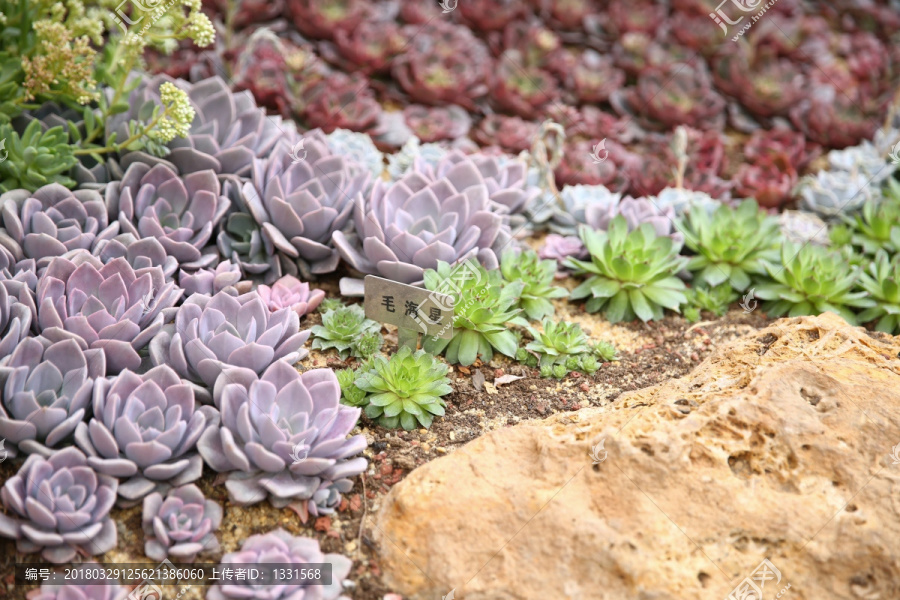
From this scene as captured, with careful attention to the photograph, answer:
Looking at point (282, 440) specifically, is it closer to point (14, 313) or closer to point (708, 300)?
point (14, 313)

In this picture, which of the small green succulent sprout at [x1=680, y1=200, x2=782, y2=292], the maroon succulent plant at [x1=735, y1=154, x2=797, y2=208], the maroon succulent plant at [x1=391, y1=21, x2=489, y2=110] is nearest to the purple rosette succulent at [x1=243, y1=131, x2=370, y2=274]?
the maroon succulent plant at [x1=391, y1=21, x2=489, y2=110]

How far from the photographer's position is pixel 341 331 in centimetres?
262

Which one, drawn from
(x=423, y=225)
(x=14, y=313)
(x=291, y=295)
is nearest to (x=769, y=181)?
(x=423, y=225)

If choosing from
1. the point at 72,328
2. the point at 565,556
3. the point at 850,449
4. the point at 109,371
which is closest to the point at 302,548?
the point at 565,556

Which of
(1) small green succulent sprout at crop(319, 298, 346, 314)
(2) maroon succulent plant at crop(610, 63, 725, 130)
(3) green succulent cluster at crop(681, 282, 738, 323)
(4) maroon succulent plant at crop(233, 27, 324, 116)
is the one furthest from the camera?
(2) maroon succulent plant at crop(610, 63, 725, 130)

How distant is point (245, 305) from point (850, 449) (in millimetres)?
1840

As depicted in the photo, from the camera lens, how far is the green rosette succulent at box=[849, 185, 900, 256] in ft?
10.7

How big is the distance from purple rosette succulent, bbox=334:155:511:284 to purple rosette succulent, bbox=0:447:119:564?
3.84 feet

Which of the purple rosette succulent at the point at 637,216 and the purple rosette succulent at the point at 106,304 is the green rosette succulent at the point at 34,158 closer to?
the purple rosette succulent at the point at 106,304

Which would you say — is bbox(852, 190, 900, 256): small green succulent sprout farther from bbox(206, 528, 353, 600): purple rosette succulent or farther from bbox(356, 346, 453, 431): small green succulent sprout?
bbox(206, 528, 353, 600): purple rosette succulent

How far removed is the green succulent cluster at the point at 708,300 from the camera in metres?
2.98

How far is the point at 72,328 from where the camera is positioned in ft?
7.43

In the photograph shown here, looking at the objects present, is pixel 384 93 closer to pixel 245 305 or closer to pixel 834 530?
pixel 245 305

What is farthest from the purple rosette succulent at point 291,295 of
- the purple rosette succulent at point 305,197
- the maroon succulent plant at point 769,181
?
the maroon succulent plant at point 769,181
